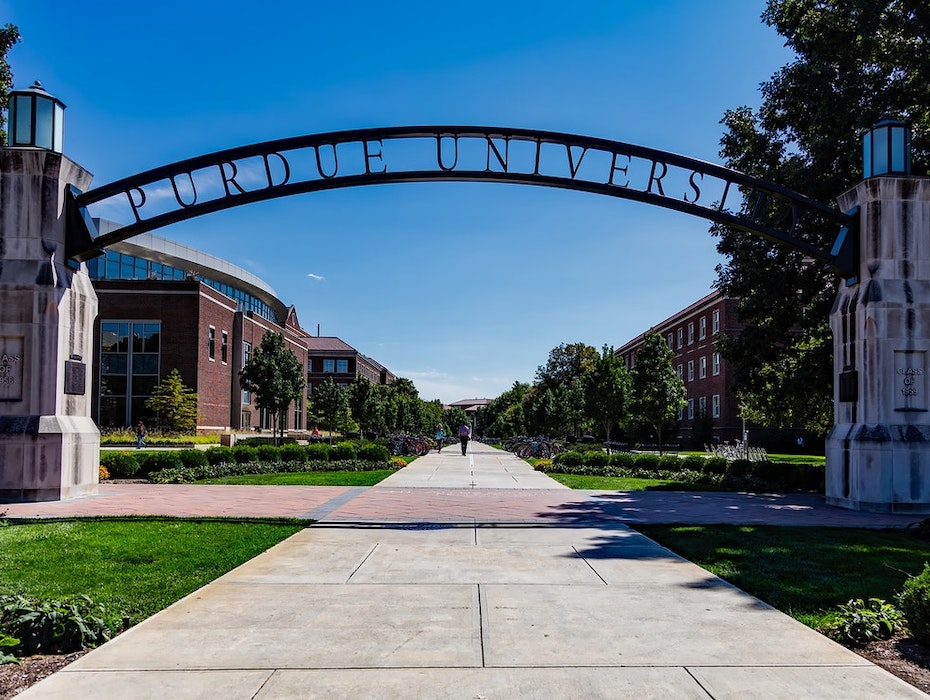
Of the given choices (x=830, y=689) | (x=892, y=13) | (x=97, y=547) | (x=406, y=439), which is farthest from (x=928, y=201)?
(x=406, y=439)

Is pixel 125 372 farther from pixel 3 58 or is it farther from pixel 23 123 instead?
pixel 23 123

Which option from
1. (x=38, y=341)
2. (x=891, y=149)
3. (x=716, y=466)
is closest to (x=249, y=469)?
(x=38, y=341)

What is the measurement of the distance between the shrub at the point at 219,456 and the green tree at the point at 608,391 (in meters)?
23.7

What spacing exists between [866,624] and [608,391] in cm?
3588

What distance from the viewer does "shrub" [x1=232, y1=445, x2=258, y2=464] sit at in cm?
2262

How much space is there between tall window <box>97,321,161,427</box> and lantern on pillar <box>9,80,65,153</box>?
34.4m

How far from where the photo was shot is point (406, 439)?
3750 cm

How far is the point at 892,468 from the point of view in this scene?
42.6 ft

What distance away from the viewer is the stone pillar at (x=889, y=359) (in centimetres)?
1302

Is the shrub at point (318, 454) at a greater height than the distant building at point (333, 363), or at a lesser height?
lesser

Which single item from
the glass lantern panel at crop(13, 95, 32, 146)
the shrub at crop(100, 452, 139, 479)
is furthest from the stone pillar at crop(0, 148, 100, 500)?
the shrub at crop(100, 452, 139, 479)

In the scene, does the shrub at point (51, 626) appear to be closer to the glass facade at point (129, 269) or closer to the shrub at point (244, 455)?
the shrub at point (244, 455)

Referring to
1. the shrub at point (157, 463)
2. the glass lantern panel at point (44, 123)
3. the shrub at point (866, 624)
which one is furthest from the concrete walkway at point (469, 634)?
the shrub at point (157, 463)

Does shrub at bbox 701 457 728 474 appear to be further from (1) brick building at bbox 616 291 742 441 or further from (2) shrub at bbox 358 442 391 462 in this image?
(1) brick building at bbox 616 291 742 441
